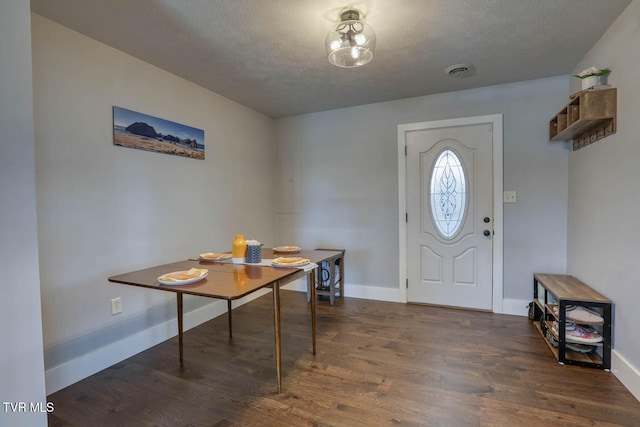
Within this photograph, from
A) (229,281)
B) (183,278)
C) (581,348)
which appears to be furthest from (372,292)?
(183,278)

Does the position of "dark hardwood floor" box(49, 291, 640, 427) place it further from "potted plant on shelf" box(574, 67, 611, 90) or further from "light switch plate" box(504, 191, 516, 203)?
"potted plant on shelf" box(574, 67, 611, 90)

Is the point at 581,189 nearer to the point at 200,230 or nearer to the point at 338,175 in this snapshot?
the point at 338,175

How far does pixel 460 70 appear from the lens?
2.65 m

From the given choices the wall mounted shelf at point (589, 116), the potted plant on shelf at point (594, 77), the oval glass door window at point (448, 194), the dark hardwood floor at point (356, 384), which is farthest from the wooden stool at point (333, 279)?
the potted plant on shelf at point (594, 77)

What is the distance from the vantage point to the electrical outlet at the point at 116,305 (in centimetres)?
223

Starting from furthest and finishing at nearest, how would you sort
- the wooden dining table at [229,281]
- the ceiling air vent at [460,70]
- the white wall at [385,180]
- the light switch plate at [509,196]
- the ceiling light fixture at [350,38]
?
the light switch plate at [509,196] → the white wall at [385,180] → the ceiling air vent at [460,70] → the ceiling light fixture at [350,38] → the wooden dining table at [229,281]

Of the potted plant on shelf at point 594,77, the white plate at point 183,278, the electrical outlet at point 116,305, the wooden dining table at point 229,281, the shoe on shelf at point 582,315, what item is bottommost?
the shoe on shelf at point 582,315

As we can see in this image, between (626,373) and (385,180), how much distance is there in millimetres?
2409

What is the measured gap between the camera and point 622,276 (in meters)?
1.89

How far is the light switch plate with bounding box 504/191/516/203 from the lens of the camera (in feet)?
9.89

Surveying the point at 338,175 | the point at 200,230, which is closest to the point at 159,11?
the point at 200,230

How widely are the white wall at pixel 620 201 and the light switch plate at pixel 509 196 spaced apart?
2.07 feet

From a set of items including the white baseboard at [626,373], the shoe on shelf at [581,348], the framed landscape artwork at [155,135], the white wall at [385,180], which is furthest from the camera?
the white wall at [385,180]

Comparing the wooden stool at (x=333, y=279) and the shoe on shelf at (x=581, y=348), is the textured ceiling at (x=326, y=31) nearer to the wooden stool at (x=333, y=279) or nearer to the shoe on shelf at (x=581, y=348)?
the wooden stool at (x=333, y=279)
